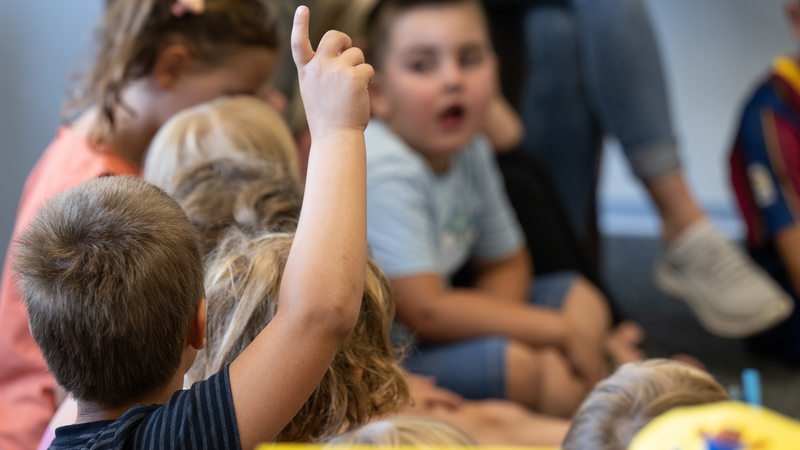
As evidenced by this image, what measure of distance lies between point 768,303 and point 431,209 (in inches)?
25.0

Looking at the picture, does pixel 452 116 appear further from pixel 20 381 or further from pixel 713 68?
pixel 713 68

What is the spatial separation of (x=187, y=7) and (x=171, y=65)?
0.06 metres

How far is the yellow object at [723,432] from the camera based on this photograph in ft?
1.70

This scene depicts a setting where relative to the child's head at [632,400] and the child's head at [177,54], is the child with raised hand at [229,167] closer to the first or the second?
the child's head at [177,54]

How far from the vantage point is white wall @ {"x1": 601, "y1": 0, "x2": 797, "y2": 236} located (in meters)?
2.53

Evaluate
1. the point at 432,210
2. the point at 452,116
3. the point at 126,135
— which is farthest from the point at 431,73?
the point at 126,135

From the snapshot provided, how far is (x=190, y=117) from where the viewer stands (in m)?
1.10

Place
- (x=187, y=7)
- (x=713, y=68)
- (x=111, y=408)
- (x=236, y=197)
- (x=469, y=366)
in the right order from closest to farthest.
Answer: (x=111, y=408) < (x=236, y=197) < (x=187, y=7) < (x=469, y=366) < (x=713, y=68)

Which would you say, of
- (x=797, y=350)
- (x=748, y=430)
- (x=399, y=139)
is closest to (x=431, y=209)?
Answer: (x=399, y=139)

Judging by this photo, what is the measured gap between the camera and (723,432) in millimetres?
548

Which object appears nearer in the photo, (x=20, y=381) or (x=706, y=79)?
(x=20, y=381)

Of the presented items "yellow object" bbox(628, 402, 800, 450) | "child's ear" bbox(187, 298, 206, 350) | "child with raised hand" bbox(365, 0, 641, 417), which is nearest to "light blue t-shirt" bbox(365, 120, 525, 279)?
"child with raised hand" bbox(365, 0, 641, 417)

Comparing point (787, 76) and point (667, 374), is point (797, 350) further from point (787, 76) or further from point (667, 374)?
point (667, 374)

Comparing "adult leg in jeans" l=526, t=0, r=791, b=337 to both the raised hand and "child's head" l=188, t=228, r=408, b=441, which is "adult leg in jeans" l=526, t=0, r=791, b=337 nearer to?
"child's head" l=188, t=228, r=408, b=441
